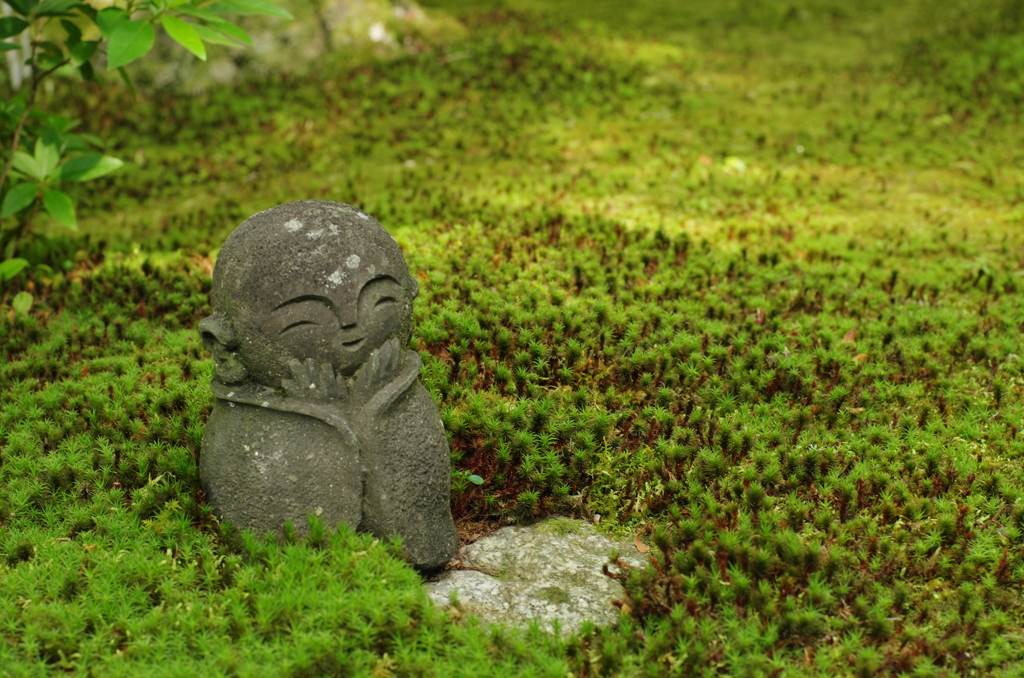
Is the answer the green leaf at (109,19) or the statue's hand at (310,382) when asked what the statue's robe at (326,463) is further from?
the green leaf at (109,19)

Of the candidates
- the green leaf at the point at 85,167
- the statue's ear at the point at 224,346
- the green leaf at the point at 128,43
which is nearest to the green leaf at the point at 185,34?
the green leaf at the point at 128,43

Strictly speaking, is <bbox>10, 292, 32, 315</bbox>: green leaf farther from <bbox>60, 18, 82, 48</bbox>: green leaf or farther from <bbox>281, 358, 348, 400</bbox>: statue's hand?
<bbox>281, 358, 348, 400</bbox>: statue's hand

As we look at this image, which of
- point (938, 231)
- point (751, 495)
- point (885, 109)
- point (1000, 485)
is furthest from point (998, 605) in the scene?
point (885, 109)

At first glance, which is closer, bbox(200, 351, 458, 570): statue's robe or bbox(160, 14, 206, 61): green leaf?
bbox(200, 351, 458, 570): statue's robe

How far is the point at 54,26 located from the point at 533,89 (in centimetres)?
769

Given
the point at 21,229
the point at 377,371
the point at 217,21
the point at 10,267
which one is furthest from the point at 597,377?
the point at 21,229

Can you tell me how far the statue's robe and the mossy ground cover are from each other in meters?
0.17

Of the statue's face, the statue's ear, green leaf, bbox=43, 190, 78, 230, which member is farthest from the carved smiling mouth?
green leaf, bbox=43, 190, 78, 230

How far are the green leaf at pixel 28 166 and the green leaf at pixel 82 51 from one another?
0.97m

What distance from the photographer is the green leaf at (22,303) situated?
700cm

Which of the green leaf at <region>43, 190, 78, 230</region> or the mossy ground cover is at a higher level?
the green leaf at <region>43, 190, 78, 230</region>

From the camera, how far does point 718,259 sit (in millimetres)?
7961

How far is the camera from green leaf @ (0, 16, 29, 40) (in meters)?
6.13

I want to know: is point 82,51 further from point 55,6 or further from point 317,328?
point 317,328
